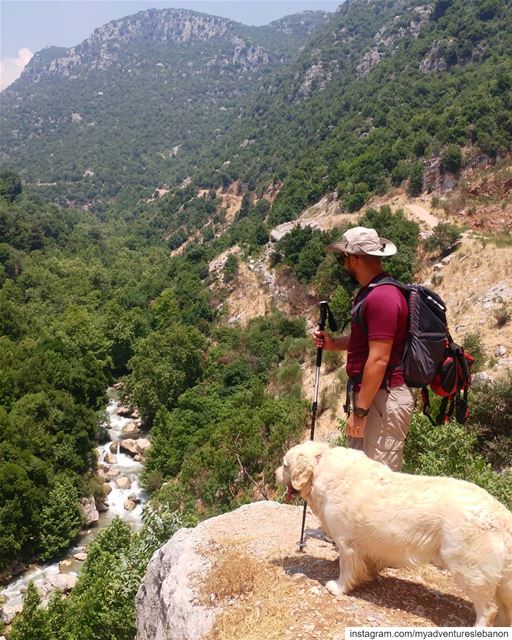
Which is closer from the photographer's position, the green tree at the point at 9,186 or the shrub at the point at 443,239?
the shrub at the point at 443,239

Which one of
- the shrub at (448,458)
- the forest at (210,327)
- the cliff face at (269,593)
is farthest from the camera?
the forest at (210,327)

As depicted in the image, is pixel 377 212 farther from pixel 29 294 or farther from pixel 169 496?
pixel 29 294

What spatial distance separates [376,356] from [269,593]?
2665 millimetres

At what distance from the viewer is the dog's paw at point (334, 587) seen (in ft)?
15.9

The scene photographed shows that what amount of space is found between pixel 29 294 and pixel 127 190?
3481 inches

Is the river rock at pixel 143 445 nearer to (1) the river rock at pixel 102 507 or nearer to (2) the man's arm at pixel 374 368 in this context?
(1) the river rock at pixel 102 507

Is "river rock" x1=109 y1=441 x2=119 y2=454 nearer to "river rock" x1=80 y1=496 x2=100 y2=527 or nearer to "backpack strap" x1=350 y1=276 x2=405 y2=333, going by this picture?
"river rock" x1=80 y1=496 x2=100 y2=527

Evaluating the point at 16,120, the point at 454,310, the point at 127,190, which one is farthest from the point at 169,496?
the point at 16,120

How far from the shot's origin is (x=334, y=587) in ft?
16.0

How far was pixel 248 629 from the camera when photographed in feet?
15.4

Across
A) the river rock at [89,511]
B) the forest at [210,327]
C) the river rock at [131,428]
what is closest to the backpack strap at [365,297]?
the forest at [210,327]

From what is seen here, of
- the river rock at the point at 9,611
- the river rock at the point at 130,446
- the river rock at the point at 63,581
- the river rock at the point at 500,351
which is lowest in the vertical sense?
the river rock at the point at 130,446

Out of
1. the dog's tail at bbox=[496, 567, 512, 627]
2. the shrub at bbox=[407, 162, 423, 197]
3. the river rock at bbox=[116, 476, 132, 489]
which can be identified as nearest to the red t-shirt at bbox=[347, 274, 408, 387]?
the dog's tail at bbox=[496, 567, 512, 627]

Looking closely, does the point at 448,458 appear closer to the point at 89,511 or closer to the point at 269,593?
the point at 269,593
